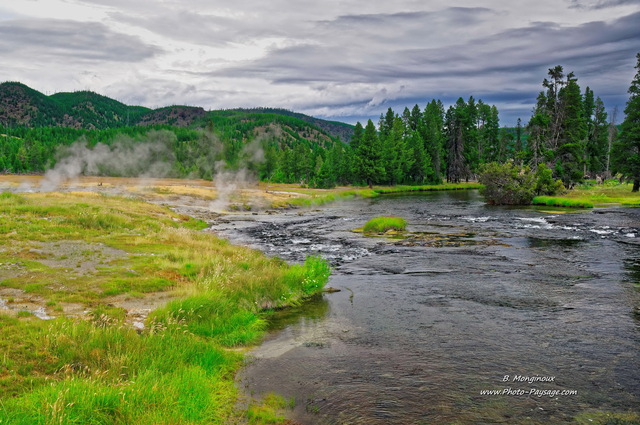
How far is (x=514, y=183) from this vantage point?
191 feet

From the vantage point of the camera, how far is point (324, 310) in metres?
15.7

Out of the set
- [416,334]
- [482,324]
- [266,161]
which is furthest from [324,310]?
[266,161]

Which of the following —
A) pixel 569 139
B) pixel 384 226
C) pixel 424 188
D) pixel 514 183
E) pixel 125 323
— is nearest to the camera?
pixel 125 323

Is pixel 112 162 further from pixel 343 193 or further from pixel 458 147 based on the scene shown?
pixel 458 147

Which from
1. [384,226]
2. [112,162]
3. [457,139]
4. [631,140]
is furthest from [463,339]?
[112,162]

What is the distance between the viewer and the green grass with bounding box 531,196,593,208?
5164 centimetres

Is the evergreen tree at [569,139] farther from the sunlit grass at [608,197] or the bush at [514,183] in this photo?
the bush at [514,183]

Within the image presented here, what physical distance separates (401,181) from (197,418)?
104 m

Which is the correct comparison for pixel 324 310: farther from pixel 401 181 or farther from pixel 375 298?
pixel 401 181

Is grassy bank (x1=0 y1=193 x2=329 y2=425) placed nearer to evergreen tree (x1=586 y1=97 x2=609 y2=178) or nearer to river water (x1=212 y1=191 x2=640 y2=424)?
river water (x1=212 y1=191 x2=640 y2=424)

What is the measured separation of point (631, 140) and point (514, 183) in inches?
730

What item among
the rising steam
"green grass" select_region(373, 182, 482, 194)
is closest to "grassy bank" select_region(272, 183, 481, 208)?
"green grass" select_region(373, 182, 482, 194)

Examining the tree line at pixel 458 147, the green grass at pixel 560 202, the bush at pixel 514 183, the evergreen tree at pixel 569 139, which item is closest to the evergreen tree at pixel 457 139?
the tree line at pixel 458 147

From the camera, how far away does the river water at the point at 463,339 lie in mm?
9031
